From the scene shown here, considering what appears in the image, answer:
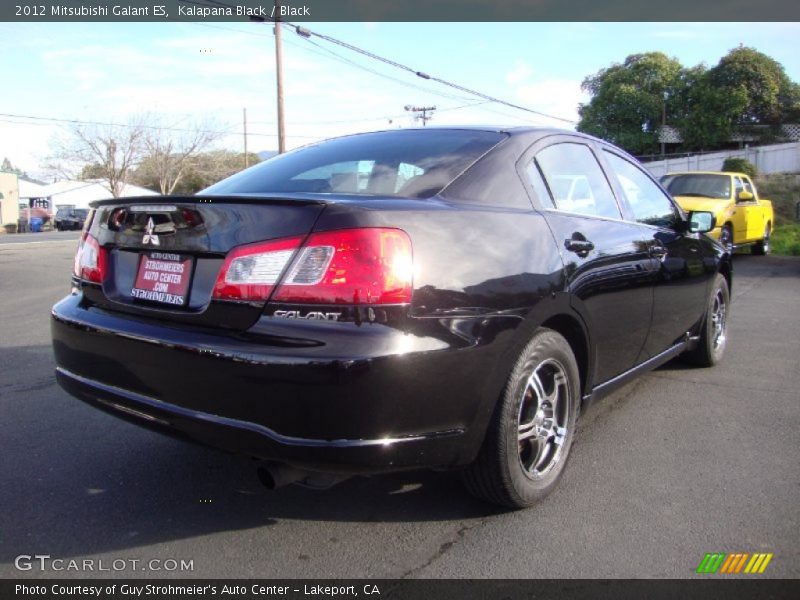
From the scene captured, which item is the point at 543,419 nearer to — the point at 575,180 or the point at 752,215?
the point at 575,180

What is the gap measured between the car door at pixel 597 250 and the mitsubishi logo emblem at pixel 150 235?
1598 millimetres

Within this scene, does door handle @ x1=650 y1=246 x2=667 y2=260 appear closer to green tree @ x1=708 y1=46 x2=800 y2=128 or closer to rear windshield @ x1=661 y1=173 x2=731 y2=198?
rear windshield @ x1=661 y1=173 x2=731 y2=198

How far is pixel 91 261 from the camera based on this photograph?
9.24 ft

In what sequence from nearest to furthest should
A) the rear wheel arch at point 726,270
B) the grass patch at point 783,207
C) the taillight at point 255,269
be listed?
the taillight at point 255,269 → the rear wheel arch at point 726,270 → the grass patch at point 783,207

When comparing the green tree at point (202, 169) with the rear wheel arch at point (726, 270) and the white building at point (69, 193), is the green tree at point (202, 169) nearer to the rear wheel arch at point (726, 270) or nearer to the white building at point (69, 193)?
the white building at point (69, 193)

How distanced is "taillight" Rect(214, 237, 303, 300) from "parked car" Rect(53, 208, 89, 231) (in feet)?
156

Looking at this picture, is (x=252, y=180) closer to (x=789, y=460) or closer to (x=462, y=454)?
(x=462, y=454)

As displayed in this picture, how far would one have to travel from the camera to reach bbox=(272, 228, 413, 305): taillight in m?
2.14

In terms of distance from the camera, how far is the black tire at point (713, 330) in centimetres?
483

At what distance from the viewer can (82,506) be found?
9.16 feet

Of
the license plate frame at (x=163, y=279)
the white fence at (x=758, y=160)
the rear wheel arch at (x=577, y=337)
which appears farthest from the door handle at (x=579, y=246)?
the white fence at (x=758, y=160)

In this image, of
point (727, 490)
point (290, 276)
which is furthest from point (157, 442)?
point (727, 490)

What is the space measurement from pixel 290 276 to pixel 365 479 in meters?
1.32
